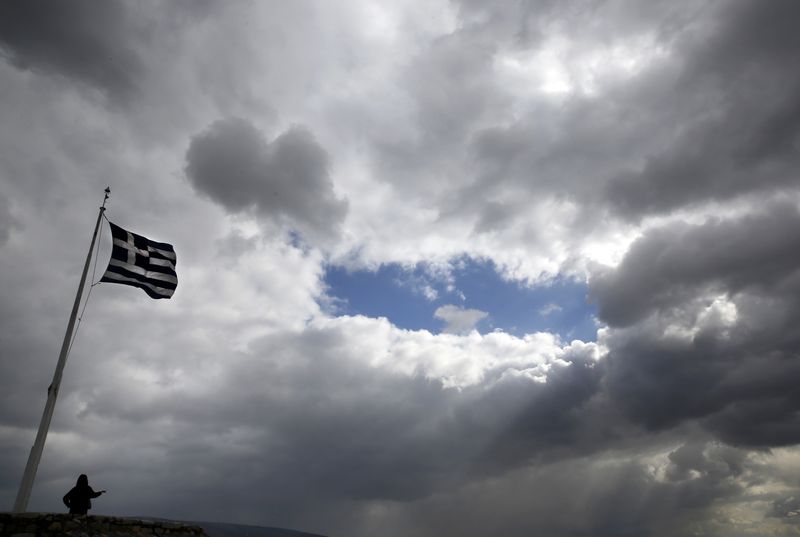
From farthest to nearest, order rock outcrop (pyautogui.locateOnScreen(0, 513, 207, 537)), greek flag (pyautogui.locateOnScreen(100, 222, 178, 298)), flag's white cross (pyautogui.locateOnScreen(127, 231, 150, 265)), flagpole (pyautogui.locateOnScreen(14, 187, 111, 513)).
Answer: flag's white cross (pyautogui.locateOnScreen(127, 231, 150, 265)) → greek flag (pyautogui.locateOnScreen(100, 222, 178, 298)) → flagpole (pyautogui.locateOnScreen(14, 187, 111, 513)) → rock outcrop (pyautogui.locateOnScreen(0, 513, 207, 537))

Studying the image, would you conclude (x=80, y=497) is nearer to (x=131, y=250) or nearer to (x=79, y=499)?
(x=79, y=499)

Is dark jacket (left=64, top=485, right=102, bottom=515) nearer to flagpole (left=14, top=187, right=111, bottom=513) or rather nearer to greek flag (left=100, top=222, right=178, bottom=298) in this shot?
flagpole (left=14, top=187, right=111, bottom=513)

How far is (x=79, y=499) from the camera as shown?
20.9 meters

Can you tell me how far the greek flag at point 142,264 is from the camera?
23531mm

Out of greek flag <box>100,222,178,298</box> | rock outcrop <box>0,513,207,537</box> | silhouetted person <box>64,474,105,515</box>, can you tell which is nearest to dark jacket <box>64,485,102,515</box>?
silhouetted person <box>64,474,105,515</box>

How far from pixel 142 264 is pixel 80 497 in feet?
32.8

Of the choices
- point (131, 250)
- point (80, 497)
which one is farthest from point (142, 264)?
point (80, 497)

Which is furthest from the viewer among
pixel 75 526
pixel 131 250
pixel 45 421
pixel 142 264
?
pixel 142 264

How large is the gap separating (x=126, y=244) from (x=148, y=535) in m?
12.3

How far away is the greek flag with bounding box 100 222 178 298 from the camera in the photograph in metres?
23.5

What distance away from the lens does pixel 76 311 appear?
2194 cm

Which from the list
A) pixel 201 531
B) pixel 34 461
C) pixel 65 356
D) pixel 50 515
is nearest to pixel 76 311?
pixel 65 356

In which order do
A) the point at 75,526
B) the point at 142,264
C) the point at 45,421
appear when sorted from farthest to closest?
the point at 142,264 < the point at 45,421 < the point at 75,526

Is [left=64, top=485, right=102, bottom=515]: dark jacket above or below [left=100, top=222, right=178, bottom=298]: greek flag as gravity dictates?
below
